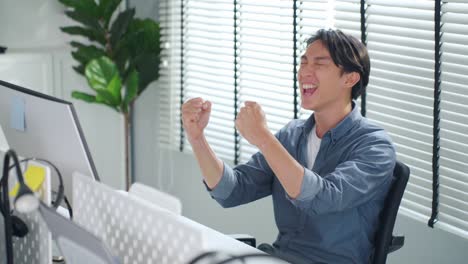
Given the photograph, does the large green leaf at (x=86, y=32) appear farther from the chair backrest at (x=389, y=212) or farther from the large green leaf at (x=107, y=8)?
the chair backrest at (x=389, y=212)

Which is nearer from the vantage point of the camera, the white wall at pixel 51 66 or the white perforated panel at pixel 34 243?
the white perforated panel at pixel 34 243

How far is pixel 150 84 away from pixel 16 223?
2823 millimetres

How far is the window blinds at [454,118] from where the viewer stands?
2926 millimetres

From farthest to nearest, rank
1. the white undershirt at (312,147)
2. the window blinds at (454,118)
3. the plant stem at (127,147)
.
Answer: the plant stem at (127,147), the window blinds at (454,118), the white undershirt at (312,147)

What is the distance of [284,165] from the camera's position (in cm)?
215

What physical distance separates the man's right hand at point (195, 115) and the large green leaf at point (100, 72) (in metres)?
1.99

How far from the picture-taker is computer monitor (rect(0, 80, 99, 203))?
2.02m

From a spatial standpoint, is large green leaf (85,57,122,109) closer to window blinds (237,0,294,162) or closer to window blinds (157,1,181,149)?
window blinds (157,1,181,149)

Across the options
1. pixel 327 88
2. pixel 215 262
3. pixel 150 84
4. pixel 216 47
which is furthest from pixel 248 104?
pixel 150 84

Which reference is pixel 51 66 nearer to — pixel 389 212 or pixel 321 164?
pixel 321 164

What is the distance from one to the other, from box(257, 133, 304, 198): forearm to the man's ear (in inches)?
15.7

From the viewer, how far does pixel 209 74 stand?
14.2 feet

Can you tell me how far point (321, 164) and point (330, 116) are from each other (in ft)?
0.50

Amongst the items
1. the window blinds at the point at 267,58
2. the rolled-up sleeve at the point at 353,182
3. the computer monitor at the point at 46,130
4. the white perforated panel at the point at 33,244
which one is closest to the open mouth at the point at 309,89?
the rolled-up sleeve at the point at 353,182
